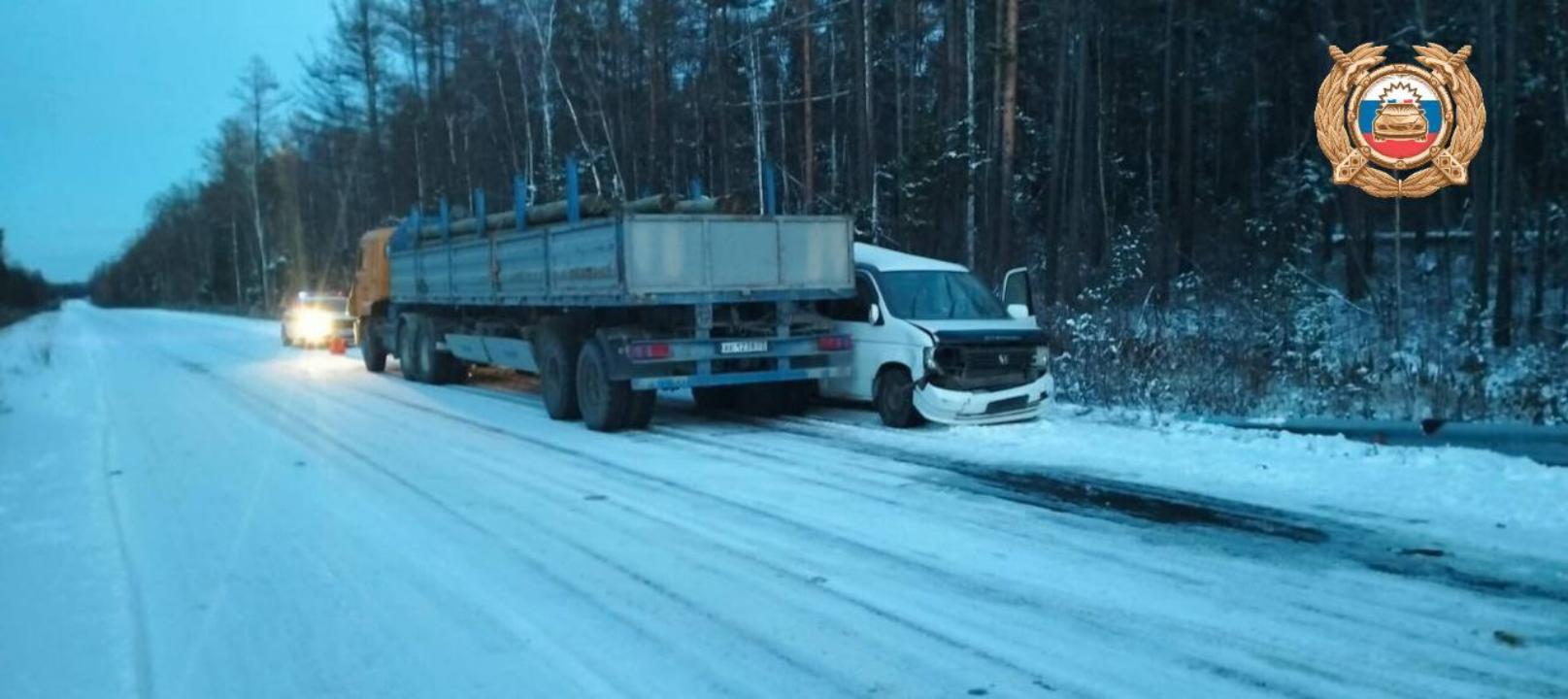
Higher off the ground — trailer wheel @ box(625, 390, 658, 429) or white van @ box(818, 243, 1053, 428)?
white van @ box(818, 243, 1053, 428)

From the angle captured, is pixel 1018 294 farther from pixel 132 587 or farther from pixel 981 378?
pixel 132 587

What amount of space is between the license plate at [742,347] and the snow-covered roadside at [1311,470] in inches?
52.9

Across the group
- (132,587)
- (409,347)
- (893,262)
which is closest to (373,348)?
(409,347)

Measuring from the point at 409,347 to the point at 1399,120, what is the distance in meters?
15.4

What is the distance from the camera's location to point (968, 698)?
464 centimetres

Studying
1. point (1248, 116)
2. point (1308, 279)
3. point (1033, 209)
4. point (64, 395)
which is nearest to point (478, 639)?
point (64, 395)

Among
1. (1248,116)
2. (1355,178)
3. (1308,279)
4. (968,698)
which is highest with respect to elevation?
(1248,116)

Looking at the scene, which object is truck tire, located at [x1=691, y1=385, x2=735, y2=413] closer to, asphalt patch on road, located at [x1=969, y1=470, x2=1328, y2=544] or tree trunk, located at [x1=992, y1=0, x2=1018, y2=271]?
asphalt patch on road, located at [x1=969, y1=470, x2=1328, y2=544]

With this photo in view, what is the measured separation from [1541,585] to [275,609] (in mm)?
6546

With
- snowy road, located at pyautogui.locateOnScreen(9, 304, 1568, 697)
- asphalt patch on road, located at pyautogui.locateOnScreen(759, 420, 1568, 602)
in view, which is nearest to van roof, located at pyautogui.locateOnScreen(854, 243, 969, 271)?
snowy road, located at pyautogui.locateOnScreen(9, 304, 1568, 697)

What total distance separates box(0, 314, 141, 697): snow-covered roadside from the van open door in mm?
9144

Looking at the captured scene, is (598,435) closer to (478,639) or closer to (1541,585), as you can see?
(478,639)

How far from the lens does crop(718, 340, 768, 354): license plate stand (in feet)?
40.7

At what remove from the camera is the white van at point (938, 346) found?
11867mm
